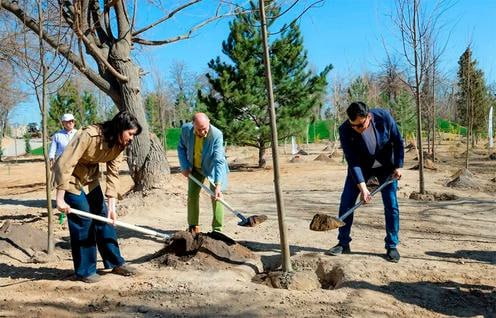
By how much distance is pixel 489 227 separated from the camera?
560 cm

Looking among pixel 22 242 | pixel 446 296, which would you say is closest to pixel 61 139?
pixel 22 242

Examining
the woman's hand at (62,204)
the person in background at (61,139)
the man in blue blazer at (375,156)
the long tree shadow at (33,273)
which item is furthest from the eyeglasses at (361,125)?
the person in background at (61,139)

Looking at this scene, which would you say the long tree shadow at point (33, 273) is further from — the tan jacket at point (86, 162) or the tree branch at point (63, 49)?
the tree branch at point (63, 49)

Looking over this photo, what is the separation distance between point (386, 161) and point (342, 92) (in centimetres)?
2227

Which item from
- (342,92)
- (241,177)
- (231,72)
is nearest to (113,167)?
(241,177)

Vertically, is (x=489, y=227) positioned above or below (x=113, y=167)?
below

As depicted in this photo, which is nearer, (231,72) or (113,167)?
(113,167)

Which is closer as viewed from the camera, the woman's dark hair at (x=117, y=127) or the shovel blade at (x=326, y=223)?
the woman's dark hair at (x=117, y=127)

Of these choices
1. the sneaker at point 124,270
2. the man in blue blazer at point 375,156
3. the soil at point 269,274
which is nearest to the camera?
the soil at point 269,274

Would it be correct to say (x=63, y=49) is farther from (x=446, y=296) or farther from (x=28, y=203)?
(x=446, y=296)

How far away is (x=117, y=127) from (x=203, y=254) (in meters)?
1.38

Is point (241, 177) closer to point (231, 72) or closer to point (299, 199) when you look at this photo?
point (231, 72)

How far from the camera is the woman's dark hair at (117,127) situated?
3.46 m

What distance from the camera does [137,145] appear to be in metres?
7.38
